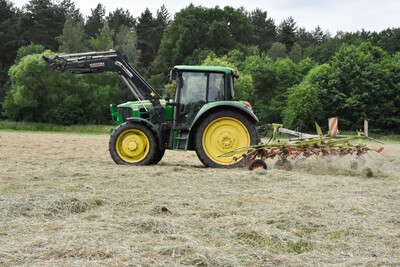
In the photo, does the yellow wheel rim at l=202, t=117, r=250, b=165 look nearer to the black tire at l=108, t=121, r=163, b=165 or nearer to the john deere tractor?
the john deere tractor

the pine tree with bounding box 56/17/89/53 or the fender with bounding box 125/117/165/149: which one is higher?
the pine tree with bounding box 56/17/89/53

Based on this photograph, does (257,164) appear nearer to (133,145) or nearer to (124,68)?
(133,145)

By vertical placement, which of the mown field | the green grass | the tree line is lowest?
the mown field

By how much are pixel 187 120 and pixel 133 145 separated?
1382 mm

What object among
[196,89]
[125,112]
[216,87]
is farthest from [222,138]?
[125,112]

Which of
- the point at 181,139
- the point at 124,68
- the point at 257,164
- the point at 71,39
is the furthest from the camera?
the point at 71,39

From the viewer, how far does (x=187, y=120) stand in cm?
1048

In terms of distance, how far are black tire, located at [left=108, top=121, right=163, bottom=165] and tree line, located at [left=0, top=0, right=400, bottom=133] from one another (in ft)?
96.1

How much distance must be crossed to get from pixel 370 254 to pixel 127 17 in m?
73.3

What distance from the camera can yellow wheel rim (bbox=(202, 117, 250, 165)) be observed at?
33.6ft

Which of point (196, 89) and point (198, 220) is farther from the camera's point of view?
point (196, 89)

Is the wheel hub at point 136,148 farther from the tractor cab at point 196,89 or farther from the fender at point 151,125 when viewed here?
the tractor cab at point 196,89

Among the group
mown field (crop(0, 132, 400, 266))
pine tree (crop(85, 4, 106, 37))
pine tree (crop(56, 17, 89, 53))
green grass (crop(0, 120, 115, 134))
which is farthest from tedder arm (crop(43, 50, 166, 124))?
pine tree (crop(85, 4, 106, 37))

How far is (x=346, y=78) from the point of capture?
142 ft
